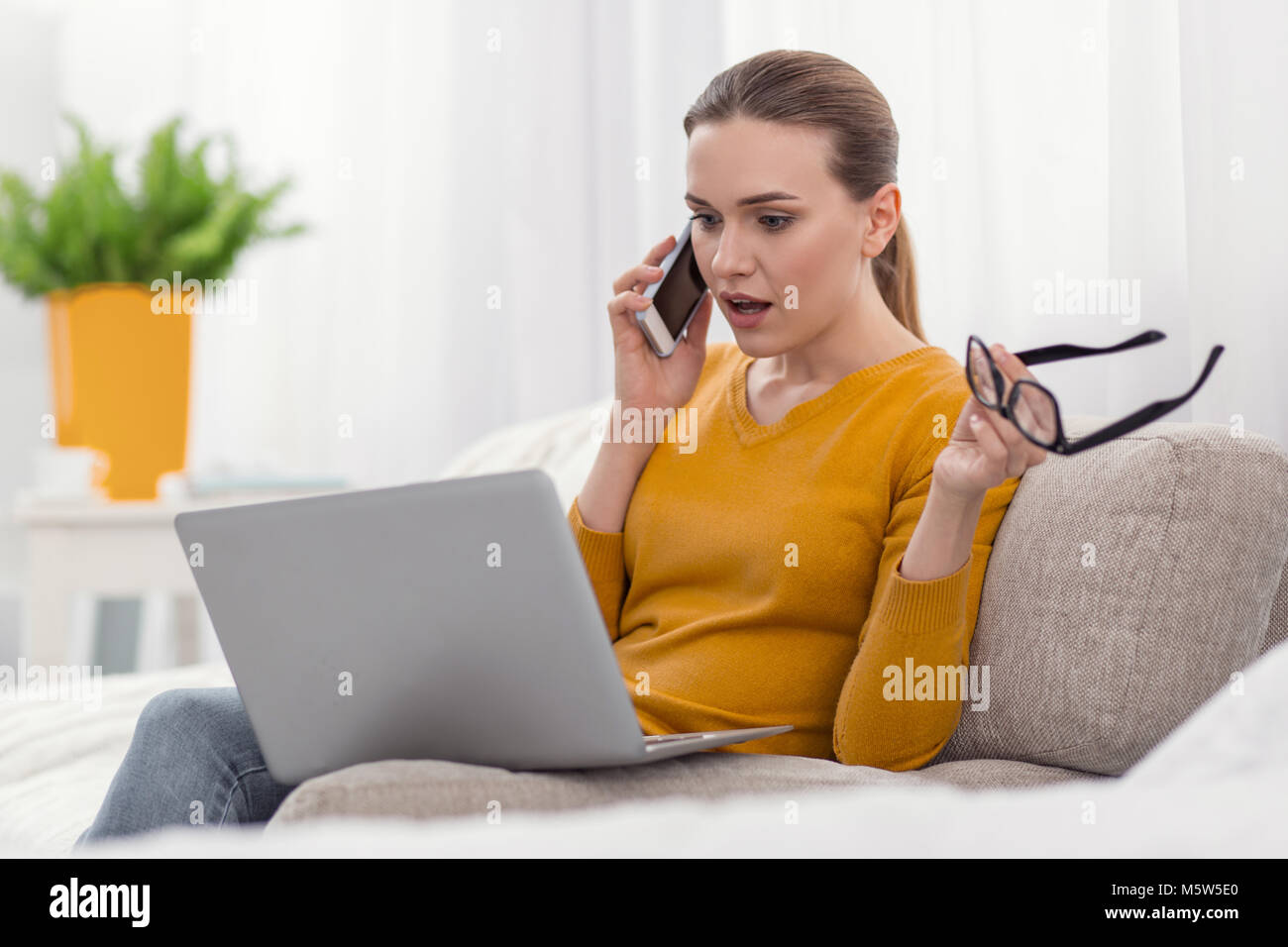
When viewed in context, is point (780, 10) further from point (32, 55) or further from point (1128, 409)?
point (32, 55)

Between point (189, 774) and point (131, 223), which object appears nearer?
point (189, 774)

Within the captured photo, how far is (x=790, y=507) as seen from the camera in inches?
41.9

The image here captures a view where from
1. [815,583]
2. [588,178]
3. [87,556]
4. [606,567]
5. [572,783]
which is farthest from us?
[588,178]

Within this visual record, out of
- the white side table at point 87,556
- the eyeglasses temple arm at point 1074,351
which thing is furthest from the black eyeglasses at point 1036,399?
the white side table at point 87,556

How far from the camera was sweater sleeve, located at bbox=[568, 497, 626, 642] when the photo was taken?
1200 millimetres

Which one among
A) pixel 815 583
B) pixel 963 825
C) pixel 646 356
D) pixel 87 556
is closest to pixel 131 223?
pixel 87 556

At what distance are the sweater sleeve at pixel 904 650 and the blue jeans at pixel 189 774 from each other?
44cm

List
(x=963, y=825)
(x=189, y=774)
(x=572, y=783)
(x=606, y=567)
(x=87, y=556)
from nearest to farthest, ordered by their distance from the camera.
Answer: (x=963, y=825), (x=572, y=783), (x=189, y=774), (x=606, y=567), (x=87, y=556)

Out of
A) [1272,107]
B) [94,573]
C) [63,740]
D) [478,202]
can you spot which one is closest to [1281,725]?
[1272,107]

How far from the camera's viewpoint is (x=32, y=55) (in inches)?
114

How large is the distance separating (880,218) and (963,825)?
0.76 metres

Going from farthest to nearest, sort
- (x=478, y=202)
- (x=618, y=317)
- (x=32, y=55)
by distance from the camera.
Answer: (x=32, y=55) → (x=478, y=202) → (x=618, y=317)

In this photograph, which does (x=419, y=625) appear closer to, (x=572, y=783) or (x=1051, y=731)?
(x=572, y=783)
